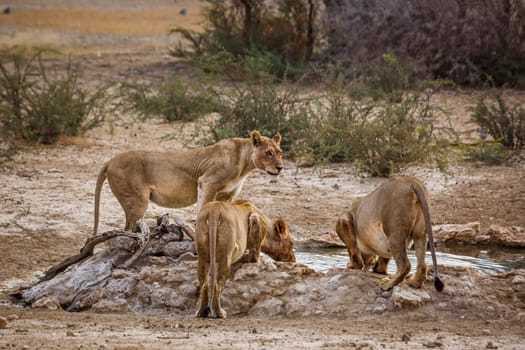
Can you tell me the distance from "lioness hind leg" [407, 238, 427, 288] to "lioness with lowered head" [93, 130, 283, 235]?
2699mm

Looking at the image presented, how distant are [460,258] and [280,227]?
7.19ft

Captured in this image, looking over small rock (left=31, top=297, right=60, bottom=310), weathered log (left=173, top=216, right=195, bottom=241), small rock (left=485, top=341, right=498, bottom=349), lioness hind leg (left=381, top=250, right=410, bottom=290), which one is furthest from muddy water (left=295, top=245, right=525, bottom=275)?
small rock (left=485, top=341, right=498, bottom=349)

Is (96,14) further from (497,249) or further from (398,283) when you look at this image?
(398,283)

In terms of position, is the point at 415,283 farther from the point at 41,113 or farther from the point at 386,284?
the point at 41,113

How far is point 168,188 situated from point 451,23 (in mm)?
12150

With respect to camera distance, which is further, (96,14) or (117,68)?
(96,14)

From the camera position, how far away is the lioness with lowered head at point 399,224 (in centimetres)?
775

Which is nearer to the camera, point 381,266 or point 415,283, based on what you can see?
point 415,283

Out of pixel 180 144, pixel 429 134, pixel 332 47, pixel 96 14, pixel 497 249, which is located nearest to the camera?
pixel 497 249

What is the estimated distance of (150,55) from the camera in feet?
86.5

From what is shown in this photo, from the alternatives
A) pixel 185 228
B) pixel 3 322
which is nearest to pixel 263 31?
pixel 185 228

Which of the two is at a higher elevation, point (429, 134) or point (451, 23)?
point (451, 23)

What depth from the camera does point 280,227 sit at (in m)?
9.34

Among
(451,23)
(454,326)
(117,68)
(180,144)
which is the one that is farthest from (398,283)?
(117,68)
